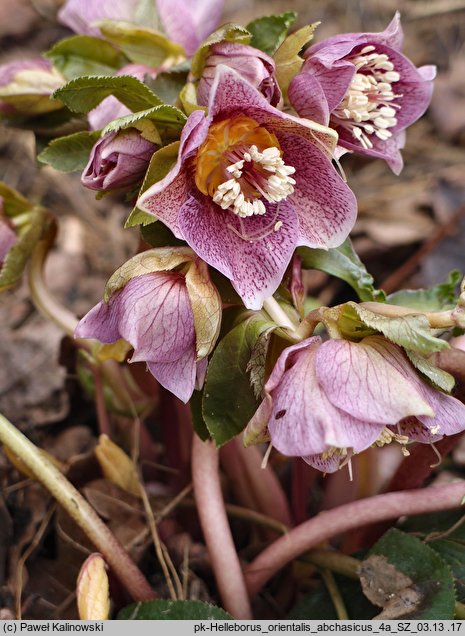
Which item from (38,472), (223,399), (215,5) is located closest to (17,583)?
(38,472)

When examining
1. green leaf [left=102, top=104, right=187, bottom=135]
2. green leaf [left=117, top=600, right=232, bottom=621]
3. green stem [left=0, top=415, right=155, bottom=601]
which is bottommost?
green leaf [left=117, top=600, right=232, bottom=621]

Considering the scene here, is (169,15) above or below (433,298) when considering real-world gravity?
above

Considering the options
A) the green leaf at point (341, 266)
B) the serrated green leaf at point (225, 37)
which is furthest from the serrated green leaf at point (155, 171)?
the green leaf at point (341, 266)

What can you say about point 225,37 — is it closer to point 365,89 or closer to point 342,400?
point 365,89

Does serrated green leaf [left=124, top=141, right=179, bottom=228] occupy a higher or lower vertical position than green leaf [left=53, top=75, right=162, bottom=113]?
lower

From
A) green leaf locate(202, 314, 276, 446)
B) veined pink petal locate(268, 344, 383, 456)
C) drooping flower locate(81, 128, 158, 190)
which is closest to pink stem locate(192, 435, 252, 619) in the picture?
green leaf locate(202, 314, 276, 446)

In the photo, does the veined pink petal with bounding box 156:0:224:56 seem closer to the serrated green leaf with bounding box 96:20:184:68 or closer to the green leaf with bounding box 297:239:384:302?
the serrated green leaf with bounding box 96:20:184:68

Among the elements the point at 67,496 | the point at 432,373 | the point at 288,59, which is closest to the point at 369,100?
the point at 288,59
